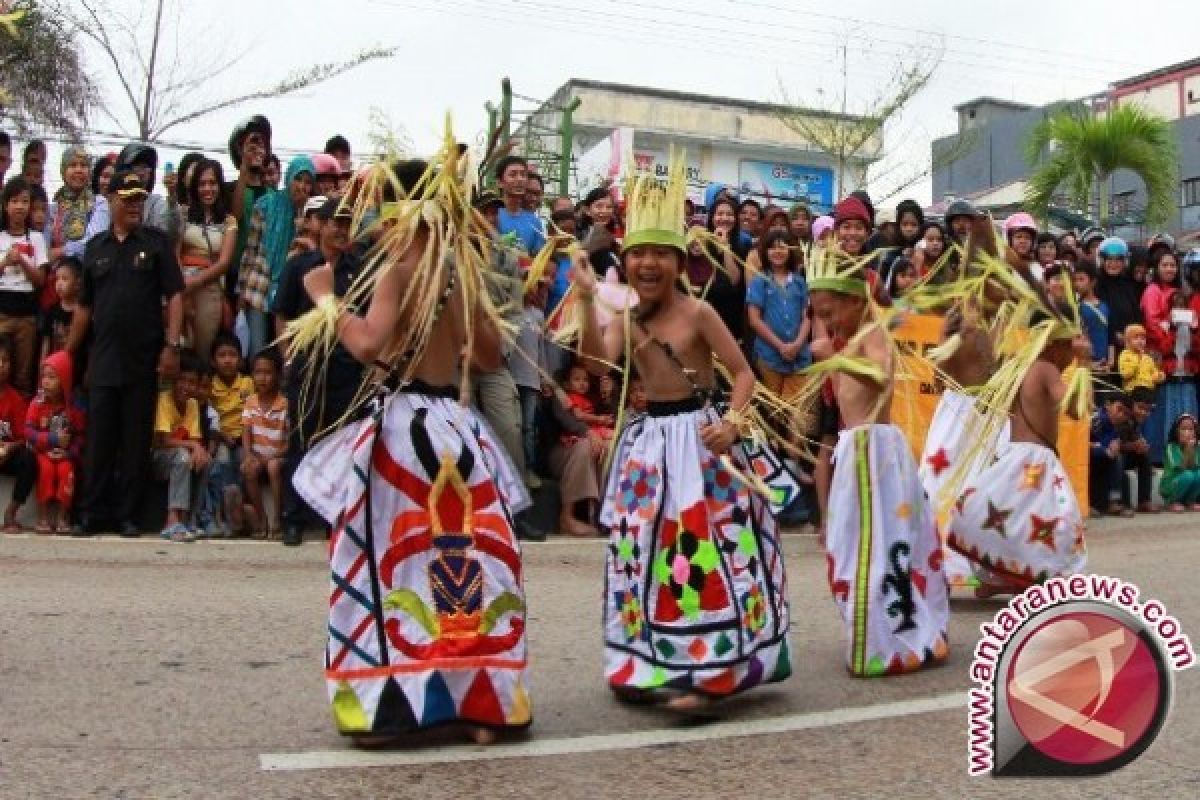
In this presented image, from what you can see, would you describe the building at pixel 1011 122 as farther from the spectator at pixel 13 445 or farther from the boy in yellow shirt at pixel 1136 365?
the spectator at pixel 13 445

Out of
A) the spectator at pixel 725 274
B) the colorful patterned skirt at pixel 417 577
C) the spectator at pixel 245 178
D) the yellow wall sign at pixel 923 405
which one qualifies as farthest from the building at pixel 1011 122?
the colorful patterned skirt at pixel 417 577

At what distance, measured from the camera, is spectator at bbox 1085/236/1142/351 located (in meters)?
13.6

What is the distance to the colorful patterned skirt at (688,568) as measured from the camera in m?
5.44

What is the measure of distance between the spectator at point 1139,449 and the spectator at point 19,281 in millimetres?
8928

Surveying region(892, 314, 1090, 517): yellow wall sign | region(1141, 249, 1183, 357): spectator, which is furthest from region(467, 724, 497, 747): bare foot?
region(1141, 249, 1183, 357): spectator

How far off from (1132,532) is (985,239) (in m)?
4.94

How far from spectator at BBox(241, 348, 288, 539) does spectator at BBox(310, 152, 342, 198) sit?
1610 mm

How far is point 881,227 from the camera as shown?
39.9ft

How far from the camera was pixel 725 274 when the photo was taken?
1057cm

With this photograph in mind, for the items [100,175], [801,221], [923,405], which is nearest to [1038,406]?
[923,405]

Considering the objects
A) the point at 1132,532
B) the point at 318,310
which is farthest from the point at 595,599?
the point at 1132,532

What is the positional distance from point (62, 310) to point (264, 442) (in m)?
1.76

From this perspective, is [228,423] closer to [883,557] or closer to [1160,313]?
[883,557]

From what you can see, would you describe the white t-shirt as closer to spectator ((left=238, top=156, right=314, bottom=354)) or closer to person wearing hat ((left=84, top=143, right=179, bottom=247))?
person wearing hat ((left=84, top=143, right=179, bottom=247))
